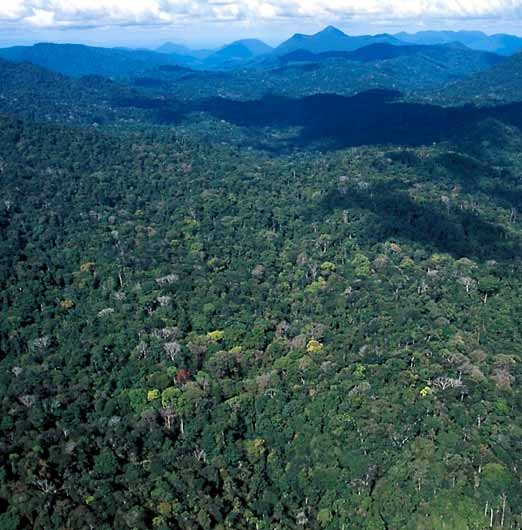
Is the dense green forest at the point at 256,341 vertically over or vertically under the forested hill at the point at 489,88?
under

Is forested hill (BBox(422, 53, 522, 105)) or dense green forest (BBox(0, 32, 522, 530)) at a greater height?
forested hill (BBox(422, 53, 522, 105))

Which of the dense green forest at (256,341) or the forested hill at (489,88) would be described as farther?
the forested hill at (489,88)

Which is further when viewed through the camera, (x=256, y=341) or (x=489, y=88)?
(x=489, y=88)

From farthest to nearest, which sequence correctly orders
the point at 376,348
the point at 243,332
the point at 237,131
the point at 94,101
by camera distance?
the point at 94,101 < the point at 237,131 < the point at 243,332 < the point at 376,348

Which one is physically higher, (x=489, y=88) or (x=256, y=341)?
(x=489, y=88)

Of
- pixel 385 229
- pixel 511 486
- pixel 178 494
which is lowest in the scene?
pixel 178 494

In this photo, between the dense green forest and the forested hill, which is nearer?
the dense green forest

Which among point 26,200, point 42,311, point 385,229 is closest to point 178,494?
point 42,311

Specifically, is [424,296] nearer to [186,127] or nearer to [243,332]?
[243,332]
